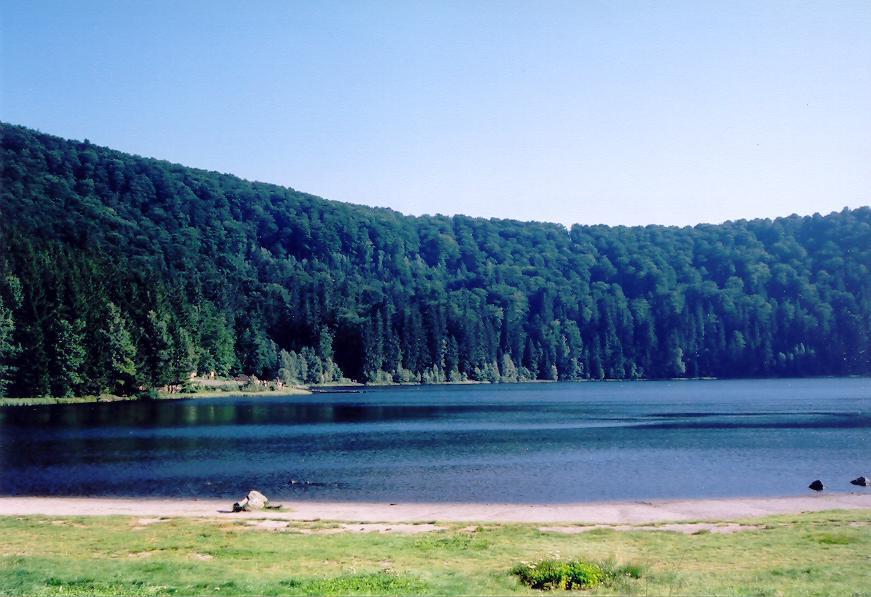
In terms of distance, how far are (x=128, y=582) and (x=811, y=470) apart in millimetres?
41217

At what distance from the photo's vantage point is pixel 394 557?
21.6 metres

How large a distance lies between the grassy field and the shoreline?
245 centimetres

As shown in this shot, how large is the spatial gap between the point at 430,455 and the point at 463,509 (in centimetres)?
2101

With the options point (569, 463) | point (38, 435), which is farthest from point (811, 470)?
point (38, 435)

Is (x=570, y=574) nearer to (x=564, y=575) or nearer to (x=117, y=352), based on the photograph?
(x=564, y=575)

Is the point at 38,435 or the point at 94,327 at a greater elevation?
the point at 94,327

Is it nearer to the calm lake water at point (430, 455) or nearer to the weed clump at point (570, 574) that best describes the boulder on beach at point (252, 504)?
the calm lake water at point (430, 455)

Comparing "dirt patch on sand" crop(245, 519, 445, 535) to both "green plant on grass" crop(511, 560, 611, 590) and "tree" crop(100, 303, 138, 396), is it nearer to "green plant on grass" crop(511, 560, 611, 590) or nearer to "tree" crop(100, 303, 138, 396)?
"green plant on grass" crop(511, 560, 611, 590)

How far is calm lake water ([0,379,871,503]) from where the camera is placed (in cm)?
4091

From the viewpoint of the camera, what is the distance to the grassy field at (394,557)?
54.6 feet

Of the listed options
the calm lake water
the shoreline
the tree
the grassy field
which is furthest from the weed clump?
the tree

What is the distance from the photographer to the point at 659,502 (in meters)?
36.0

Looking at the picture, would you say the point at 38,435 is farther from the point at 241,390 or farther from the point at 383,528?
the point at 241,390

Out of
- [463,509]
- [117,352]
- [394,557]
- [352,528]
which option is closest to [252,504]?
[352,528]
